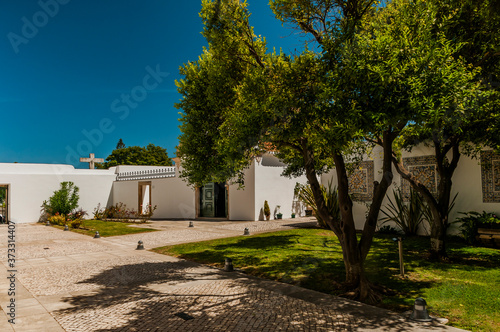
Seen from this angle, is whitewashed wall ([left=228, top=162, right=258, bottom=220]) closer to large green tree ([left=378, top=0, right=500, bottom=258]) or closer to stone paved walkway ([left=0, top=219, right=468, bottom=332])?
large green tree ([left=378, top=0, right=500, bottom=258])

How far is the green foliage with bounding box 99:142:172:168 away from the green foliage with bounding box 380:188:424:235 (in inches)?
1640

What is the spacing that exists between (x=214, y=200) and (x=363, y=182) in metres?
9.19

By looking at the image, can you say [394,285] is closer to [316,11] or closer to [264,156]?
[316,11]

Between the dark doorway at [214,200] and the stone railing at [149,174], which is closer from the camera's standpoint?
the dark doorway at [214,200]

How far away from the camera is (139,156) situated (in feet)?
166

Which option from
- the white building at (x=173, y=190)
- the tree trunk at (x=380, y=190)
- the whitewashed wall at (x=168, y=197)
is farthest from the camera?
the whitewashed wall at (x=168, y=197)

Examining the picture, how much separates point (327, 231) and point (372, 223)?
25.0ft

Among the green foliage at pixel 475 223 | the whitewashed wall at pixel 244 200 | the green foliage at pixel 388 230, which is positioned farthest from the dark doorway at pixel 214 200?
the green foliage at pixel 475 223

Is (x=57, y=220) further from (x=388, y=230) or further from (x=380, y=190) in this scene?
(x=380, y=190)

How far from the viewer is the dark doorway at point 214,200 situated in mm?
19219

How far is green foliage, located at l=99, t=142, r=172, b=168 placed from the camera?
4931cm

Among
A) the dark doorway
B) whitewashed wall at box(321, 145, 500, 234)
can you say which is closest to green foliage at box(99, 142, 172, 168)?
the dark doorway

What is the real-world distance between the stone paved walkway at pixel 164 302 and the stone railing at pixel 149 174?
41.3ft

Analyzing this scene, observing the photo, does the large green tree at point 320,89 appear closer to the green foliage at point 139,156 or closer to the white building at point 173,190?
the white building at point 173,190
